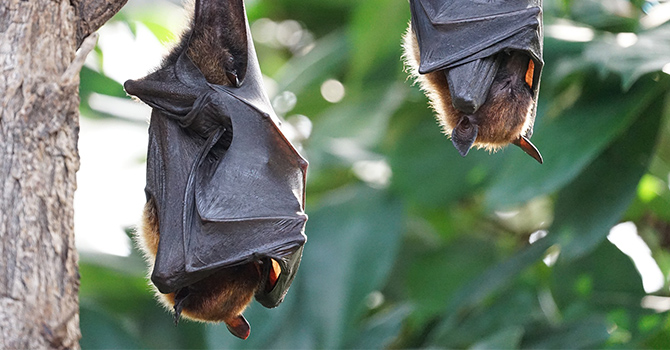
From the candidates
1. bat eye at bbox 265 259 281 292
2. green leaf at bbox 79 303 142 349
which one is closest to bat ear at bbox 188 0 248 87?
bat eye at bbox 265 259 281 292

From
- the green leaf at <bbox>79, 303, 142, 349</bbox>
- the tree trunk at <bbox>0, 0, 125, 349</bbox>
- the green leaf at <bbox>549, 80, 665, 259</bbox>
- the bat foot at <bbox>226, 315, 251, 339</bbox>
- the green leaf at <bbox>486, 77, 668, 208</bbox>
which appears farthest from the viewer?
the green leaf at <bbox>79, 303, 142, 349</bbox>

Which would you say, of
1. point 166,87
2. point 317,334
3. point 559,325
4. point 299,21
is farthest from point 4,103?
point 299,21

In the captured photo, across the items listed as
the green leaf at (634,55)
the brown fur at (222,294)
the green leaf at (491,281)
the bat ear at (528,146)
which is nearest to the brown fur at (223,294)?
the brown fur at (222,294)

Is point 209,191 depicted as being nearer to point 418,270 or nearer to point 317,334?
point 317,334

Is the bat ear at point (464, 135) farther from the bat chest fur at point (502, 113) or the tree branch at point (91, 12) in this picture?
the tree branch at point (91, 12)

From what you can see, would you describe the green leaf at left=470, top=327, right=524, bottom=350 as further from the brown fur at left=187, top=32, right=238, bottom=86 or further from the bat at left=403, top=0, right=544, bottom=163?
the brown fur at left=187, top=32, right=238, bottom=86

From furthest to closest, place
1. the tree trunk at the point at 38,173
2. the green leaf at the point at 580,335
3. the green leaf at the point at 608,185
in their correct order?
the green leaf at the point at 580,335 < the green leaf at the point at 608,185 < the tree trunk at the point at 38,173

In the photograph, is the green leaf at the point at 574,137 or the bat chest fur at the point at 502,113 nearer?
the bat chest fur at the point at 502,113
